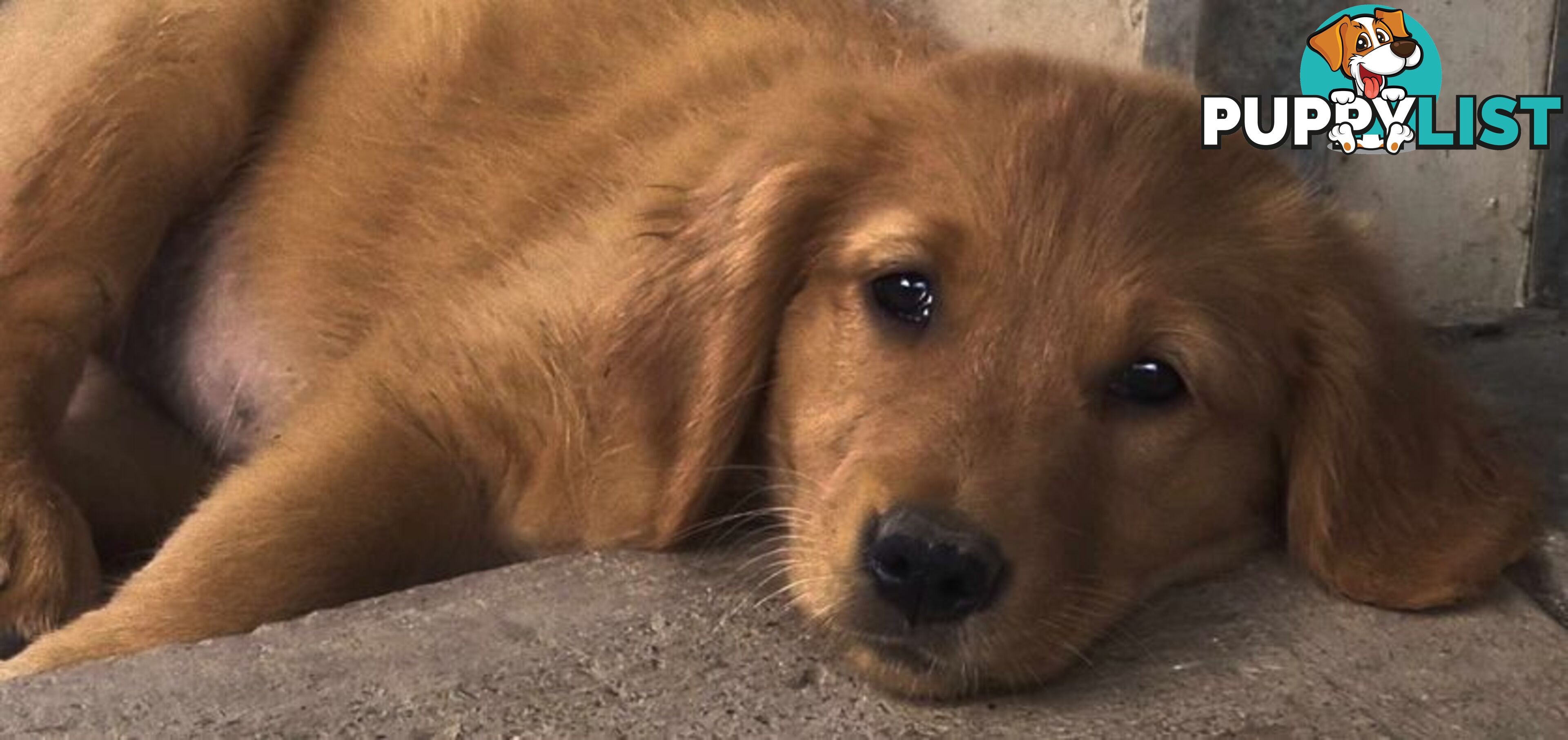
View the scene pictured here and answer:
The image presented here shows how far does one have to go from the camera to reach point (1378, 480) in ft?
8.47

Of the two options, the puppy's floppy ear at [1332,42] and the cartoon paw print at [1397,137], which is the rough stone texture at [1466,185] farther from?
the puppy's floppy ear at [1332,42]

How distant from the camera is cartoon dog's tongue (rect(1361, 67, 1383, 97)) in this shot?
344 cm

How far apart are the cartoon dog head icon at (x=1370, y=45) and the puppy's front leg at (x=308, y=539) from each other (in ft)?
5.57

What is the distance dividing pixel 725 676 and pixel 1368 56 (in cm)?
180

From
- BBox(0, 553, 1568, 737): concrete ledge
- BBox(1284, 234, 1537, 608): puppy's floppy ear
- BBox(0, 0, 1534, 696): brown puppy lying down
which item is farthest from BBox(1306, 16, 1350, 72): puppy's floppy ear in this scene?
BBox(0, 553, 1568, 737): concrete ledge

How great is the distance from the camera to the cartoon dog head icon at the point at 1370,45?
11.1 ft

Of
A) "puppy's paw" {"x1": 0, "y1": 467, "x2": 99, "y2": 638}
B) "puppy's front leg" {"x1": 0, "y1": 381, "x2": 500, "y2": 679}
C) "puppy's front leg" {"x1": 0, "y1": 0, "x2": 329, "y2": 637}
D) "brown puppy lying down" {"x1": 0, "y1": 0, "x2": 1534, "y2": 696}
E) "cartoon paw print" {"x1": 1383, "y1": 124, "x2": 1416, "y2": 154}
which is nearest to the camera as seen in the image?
"brown puppy lying down" {"x1": 0, "y1": 0, "x2": 1534, "y2": 696}

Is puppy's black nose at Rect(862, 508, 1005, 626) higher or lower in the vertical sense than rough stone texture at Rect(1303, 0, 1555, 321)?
lower

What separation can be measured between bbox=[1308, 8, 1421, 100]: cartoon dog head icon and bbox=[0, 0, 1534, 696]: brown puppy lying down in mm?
723

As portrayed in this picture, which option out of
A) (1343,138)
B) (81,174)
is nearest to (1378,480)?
(1343,138)

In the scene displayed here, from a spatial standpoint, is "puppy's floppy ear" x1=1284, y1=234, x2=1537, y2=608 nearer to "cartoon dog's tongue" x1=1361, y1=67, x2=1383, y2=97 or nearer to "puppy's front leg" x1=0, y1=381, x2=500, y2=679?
"cartoon dog's tongue" x1=1361, y1=67, x2=1383, y2=97

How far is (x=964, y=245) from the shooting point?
245cm

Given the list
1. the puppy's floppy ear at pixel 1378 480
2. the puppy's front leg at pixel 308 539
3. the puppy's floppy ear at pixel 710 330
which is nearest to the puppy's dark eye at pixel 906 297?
the puppy's floppy ear at pixel 710 330

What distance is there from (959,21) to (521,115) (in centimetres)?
87
